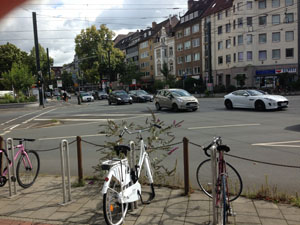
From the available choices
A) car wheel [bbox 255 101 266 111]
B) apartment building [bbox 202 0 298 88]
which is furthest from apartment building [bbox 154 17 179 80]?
car wheel [bbox 255 101 266 111]

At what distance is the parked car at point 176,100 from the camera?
20116 mm

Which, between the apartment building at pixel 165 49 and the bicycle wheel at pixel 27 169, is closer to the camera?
the bicycle wheel at pixel 27 169

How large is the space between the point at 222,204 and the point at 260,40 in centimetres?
5105

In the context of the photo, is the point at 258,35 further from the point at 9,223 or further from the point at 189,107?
the point at 9,223

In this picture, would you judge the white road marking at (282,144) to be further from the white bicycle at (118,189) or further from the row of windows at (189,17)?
the row of windows at (189,17)

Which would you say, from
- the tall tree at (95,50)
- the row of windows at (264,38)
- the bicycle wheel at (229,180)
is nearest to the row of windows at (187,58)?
the row of windows at (264,38)

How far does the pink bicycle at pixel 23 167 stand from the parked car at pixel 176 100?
15.0 m

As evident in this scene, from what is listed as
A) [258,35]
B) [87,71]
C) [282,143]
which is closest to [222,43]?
[258,35]

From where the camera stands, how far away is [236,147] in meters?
8.36

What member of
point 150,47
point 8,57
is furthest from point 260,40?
point 8,57

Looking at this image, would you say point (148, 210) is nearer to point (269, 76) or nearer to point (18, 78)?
point (18, 78)

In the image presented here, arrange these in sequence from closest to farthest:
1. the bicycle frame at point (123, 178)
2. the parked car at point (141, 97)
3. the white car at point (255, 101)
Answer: the bicycle frame at point (123, 178) → the white car at point (255, 101) → the parked car at point (141, 97)

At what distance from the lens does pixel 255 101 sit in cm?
1856

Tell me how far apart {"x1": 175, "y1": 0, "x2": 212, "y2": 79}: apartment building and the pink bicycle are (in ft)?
177
